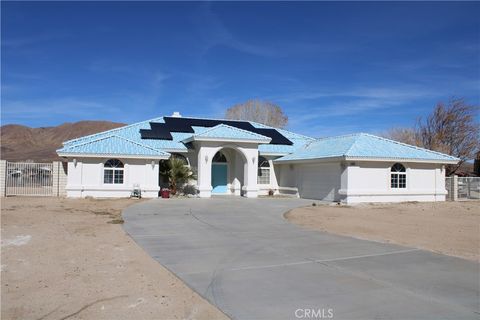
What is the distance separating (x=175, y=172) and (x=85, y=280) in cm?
1943

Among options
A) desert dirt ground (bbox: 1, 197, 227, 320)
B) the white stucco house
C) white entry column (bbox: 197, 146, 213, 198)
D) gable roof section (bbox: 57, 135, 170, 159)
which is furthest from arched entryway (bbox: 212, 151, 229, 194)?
desert dirt ground (bbox: 1, 197, 227, 320)

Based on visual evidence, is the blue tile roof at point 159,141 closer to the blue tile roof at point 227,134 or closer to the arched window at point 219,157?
the arched window at point 219,157

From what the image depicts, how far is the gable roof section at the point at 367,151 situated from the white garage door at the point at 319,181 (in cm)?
80

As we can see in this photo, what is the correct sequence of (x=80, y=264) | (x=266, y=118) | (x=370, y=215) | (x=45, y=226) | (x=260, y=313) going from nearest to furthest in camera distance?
1. (x=260, y=313)
2. (x=80, y=264)
3. (x=45, y=226)
4. (x=370, y=215)
5. (x=266, y=118)

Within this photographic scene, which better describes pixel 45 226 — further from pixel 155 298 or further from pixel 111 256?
pixel 155 298

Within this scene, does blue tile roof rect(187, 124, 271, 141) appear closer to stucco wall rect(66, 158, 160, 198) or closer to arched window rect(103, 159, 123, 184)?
stucco wall rect(66, 158, 160, 198)

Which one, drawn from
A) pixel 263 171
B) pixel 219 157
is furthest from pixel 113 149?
pixel 263 171

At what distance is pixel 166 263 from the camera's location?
855cm

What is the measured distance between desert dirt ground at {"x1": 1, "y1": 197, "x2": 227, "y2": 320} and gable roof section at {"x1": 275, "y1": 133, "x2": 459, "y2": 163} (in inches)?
609

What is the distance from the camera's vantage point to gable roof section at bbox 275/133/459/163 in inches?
949

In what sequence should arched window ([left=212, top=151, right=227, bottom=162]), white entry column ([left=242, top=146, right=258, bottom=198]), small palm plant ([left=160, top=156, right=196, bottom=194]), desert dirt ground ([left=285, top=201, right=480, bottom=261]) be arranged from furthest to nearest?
arched window ([left=212, top=151, right=227, bottom=162]), white entry column ([left=242, top=146, right=258, bottom=198]), small palm plant ([left=160, top=156, right=196, bottom=194]), desert dirt ground ([left=285, top=201, right=480, bottom=261])

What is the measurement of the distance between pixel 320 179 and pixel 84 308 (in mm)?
21941

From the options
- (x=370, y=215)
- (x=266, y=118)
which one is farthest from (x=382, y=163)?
(x=266, y=118)

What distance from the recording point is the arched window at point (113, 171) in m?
25.3
